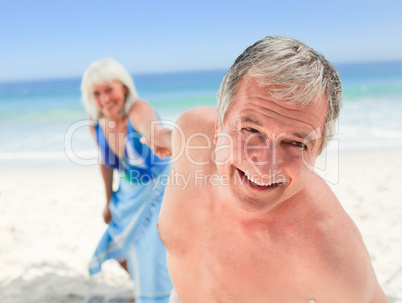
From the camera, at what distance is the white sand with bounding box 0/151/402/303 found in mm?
3430

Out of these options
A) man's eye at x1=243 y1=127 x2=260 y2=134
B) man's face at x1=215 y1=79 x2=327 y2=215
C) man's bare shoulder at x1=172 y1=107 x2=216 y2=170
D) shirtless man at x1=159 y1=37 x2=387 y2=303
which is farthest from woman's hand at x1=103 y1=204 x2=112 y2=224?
man's eye at x1=243 y1=127 x2=260 y2=134

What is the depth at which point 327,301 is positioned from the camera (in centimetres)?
133

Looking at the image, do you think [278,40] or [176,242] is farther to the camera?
[176,242]

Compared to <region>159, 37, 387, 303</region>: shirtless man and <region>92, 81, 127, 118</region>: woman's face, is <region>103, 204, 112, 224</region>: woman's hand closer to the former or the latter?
<region>92, 81, 127, 118</region>: woman's face

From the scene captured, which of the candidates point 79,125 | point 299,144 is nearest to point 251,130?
point 299,144

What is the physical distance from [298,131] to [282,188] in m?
0.19

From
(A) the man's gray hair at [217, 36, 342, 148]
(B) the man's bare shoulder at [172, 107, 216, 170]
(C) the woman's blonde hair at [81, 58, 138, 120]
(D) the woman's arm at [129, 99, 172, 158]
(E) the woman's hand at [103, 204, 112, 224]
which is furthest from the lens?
(E) the woman's hand at [103, 204, 112, 224]

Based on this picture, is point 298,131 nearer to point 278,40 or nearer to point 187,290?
point 278,40

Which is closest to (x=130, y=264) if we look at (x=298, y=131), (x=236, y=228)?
(x=236, y=228)

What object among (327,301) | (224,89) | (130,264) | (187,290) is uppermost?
(224,89)

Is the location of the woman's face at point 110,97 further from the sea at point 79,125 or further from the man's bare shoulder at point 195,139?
the man's bare shoulder at point 195,139

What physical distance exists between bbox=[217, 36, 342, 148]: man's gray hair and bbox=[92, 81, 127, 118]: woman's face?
80.7 inches

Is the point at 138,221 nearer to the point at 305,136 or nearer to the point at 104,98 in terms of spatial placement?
the point at 104,98

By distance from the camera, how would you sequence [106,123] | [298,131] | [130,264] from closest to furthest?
1. [298,131]
2. [130,264]
3. [106,123]
